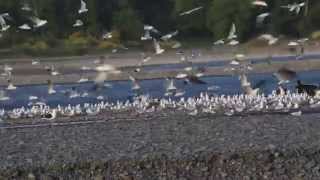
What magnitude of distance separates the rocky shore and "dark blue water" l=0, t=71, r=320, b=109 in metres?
9.77

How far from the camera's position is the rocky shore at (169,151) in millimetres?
10828

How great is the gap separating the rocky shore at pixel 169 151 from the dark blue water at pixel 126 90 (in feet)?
32.1

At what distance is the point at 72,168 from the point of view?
10977mm

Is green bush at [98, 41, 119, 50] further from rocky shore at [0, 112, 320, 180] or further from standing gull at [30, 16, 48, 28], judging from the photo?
rocky shore at [0, 112, 320, 180]

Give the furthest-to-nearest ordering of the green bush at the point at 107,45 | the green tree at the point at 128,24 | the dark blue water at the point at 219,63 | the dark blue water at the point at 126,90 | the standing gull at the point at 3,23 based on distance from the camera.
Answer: the green tree at the point at 128,24
the green bush at the point at 107,45
the dark blue water at the point at 219,63
the standing gull at the point at 3,23
the dark blue water at the point at 126,90

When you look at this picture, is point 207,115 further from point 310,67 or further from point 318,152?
point 310,67

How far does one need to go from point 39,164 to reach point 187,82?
16970 mm

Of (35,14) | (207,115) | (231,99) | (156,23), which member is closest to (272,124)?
(207,115)

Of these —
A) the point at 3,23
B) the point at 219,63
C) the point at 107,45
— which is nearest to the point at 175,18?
the point at 219,63

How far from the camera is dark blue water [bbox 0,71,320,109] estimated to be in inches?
1009

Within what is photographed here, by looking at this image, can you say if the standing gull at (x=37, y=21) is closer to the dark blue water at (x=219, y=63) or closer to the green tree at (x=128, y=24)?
the green tree at (x=128, y=24)

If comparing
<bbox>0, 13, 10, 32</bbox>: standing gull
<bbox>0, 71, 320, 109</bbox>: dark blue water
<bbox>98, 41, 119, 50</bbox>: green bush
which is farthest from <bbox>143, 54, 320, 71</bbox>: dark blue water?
<bbox>0, 13, 10, 32</bbox>: standing gull

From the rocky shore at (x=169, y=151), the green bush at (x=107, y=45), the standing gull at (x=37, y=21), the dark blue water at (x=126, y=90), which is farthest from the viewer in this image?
the green bush at (x=107, y=45)

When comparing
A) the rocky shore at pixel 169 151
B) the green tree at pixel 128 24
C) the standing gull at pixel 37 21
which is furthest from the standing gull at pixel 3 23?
the rocky shore at pixel 169 151
